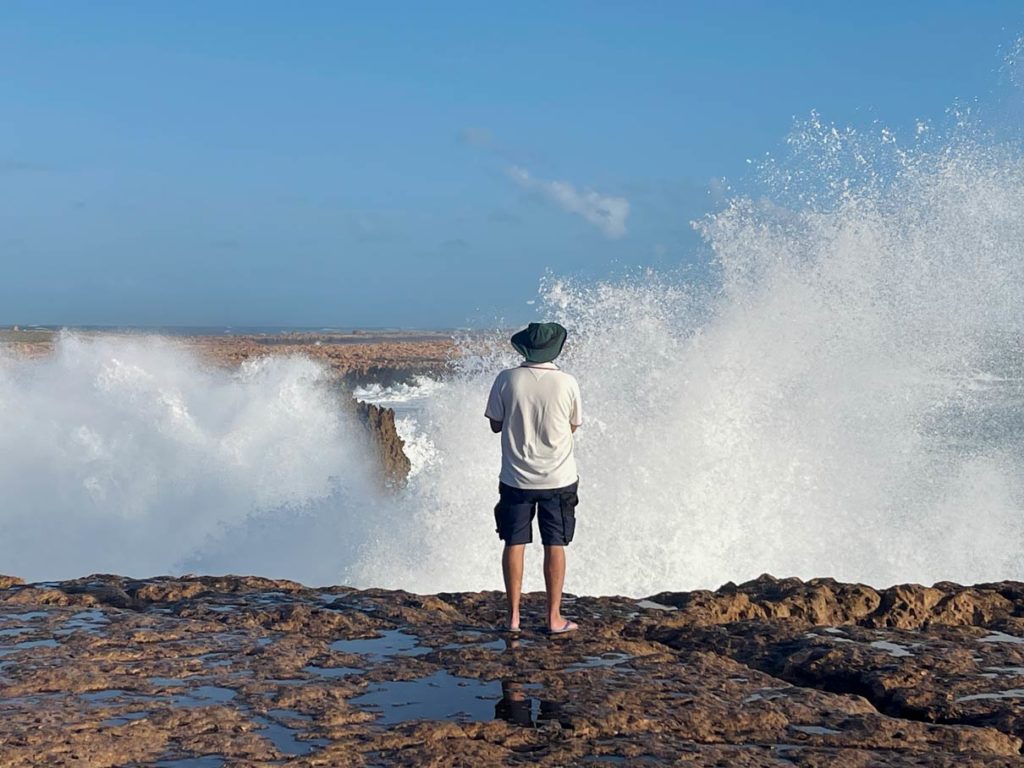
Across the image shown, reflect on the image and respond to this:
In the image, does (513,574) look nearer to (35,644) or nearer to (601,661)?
(601,661)

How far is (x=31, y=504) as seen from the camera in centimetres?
1469

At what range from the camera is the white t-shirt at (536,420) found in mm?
6109

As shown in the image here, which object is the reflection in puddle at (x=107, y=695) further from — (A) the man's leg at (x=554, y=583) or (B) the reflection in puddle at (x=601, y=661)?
(A) the man's leg at (x=554, y=583)

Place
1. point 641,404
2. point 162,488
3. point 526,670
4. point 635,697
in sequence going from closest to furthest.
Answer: point 635,697
point 526,670
point 641,404
point 162,488

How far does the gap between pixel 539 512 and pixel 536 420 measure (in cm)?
52

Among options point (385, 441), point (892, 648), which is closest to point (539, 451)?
point (892, 648)

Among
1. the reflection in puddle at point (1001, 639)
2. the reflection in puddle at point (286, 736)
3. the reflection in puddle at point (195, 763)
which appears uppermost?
the reflection in puddle at point (1001, 639)

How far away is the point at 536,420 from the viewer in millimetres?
6117

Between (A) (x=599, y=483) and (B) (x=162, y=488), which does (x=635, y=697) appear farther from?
(B) (x=162, y=488)

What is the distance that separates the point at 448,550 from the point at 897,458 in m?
6.16

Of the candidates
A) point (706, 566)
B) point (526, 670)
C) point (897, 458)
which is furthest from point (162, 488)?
point (526, 670)

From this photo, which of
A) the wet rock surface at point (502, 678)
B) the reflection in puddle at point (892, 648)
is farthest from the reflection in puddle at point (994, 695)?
the reflection in puddle at point (892, 648)

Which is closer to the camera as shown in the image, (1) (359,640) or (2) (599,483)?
(1) (359,640)

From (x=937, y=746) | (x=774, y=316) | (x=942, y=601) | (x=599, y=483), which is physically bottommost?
(x=937, y=746)
